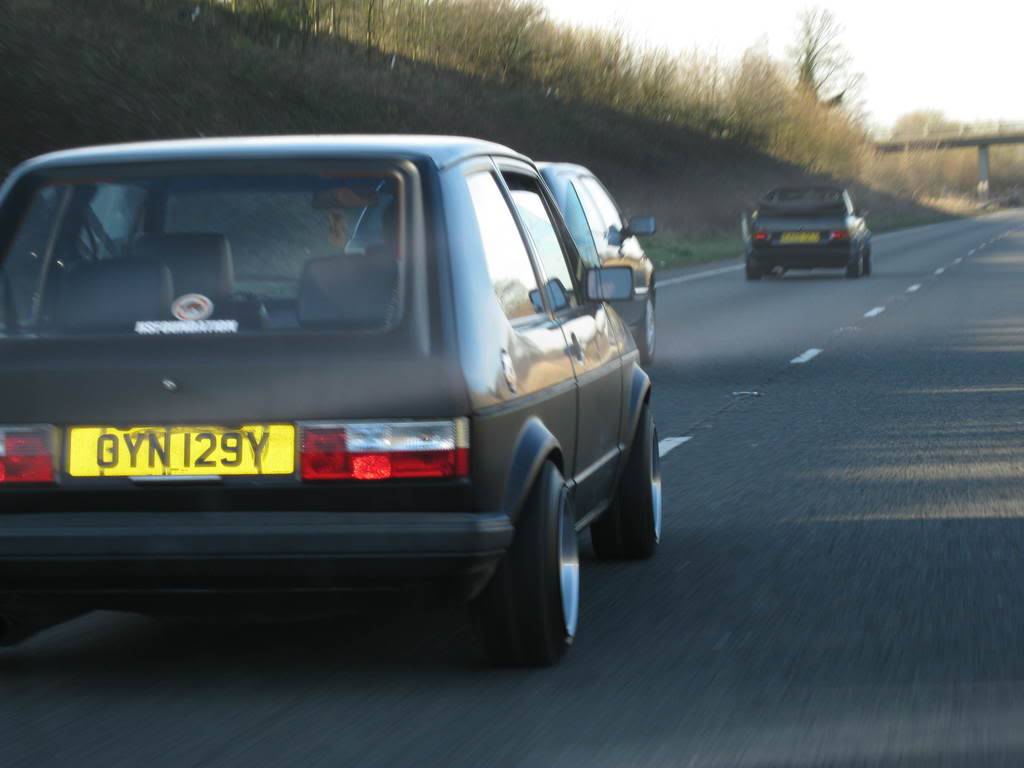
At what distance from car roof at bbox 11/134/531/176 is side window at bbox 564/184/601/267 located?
27.0ft

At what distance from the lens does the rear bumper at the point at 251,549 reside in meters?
4.93

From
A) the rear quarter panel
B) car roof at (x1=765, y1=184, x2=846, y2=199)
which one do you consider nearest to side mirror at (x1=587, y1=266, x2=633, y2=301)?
the rear quarter panel

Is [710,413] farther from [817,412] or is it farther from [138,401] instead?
[138,401]

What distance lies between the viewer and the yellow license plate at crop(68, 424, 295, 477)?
16.3 ft

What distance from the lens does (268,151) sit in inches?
213

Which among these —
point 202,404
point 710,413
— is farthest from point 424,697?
point 710,413

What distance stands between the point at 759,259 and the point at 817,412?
2024 centimetres

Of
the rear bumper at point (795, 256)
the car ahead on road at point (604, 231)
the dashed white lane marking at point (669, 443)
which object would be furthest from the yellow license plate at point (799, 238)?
the dashed white lane marking at point (669, 443)

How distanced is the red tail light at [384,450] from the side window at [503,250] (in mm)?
619

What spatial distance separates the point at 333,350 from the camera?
16.4 feet

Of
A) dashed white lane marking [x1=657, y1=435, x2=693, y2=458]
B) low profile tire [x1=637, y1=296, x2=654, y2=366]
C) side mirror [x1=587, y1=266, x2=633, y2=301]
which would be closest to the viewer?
side mirror [x1=587, y1=266, x2=633, y2=301]

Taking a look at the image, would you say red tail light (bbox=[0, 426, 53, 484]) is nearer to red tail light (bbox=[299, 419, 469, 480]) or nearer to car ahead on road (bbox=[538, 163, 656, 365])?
red tail light (bbox=[299, 419, 469, 480])

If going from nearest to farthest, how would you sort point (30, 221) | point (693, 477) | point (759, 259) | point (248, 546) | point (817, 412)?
point (248, 546) < point (30, 221) < point (693, 477) < point (817, 412) < point (759, 259)

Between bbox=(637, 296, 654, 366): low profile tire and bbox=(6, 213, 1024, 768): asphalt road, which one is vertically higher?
bbox=(6, 213, 1024, 768): asphalt road
